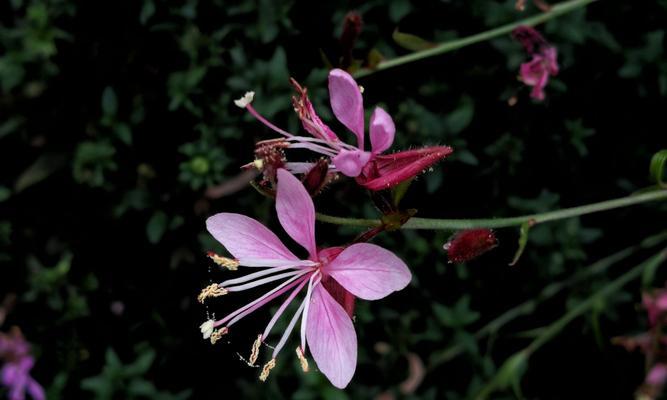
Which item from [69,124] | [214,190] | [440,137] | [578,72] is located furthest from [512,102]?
[69,124]

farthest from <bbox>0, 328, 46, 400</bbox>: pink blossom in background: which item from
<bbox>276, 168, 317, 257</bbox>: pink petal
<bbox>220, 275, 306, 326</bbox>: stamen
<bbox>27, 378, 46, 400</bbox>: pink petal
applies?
<bbox>276, 168, 317, 257</bbox>: pink petal

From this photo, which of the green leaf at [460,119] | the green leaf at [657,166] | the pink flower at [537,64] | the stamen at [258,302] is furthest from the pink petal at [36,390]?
the green leaf at [657,166]

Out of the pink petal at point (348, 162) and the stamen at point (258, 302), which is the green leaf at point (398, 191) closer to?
the pink petal at point (348, 162)

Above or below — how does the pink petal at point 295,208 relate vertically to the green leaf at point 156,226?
above

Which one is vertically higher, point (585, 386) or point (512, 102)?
point (512, 102)

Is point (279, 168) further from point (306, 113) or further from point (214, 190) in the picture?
point (214, 190)

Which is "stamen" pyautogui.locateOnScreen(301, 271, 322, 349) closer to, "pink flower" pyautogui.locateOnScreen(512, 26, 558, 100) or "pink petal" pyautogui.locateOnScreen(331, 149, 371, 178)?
"pink petal" pyautogui.locateOnScreen(331, 149, 371, 178)
